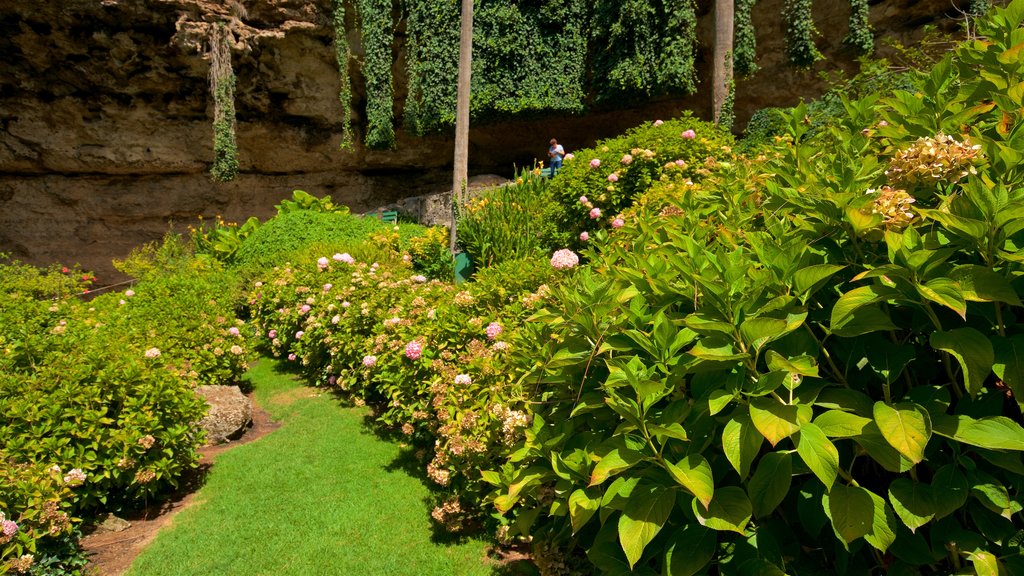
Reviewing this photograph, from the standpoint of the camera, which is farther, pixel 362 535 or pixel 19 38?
pixel 19 38

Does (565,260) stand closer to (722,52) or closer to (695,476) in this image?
(695,476)

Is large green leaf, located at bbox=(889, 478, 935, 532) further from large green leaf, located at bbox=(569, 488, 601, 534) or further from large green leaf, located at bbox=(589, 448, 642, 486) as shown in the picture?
large green leaf, located at bbox=(569, 488, 601, 534)

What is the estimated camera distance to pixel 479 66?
11969 millimetres

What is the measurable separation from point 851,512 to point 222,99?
1375cm

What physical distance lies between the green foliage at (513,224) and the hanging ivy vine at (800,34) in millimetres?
5278

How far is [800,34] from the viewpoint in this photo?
935 centimetres

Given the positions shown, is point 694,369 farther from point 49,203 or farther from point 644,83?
point 49,203

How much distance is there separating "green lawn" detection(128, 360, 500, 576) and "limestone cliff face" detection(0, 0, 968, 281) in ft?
37.0

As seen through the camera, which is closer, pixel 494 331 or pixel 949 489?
pixel 949 489

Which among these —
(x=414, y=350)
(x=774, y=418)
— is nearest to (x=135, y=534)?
(x=414, y=350)

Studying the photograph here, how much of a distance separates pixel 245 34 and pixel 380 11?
10.7 feet

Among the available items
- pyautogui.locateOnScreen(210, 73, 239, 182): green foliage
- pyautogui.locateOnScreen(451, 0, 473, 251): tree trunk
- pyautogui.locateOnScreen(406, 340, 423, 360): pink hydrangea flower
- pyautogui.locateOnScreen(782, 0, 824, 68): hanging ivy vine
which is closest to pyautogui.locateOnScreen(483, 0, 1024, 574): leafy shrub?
pyautogui.locateOnScreen(406, 340, 423, 360): pink hydrangea flower

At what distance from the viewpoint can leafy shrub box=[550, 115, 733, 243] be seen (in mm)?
5340

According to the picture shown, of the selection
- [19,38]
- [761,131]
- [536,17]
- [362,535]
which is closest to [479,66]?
[536,17]
